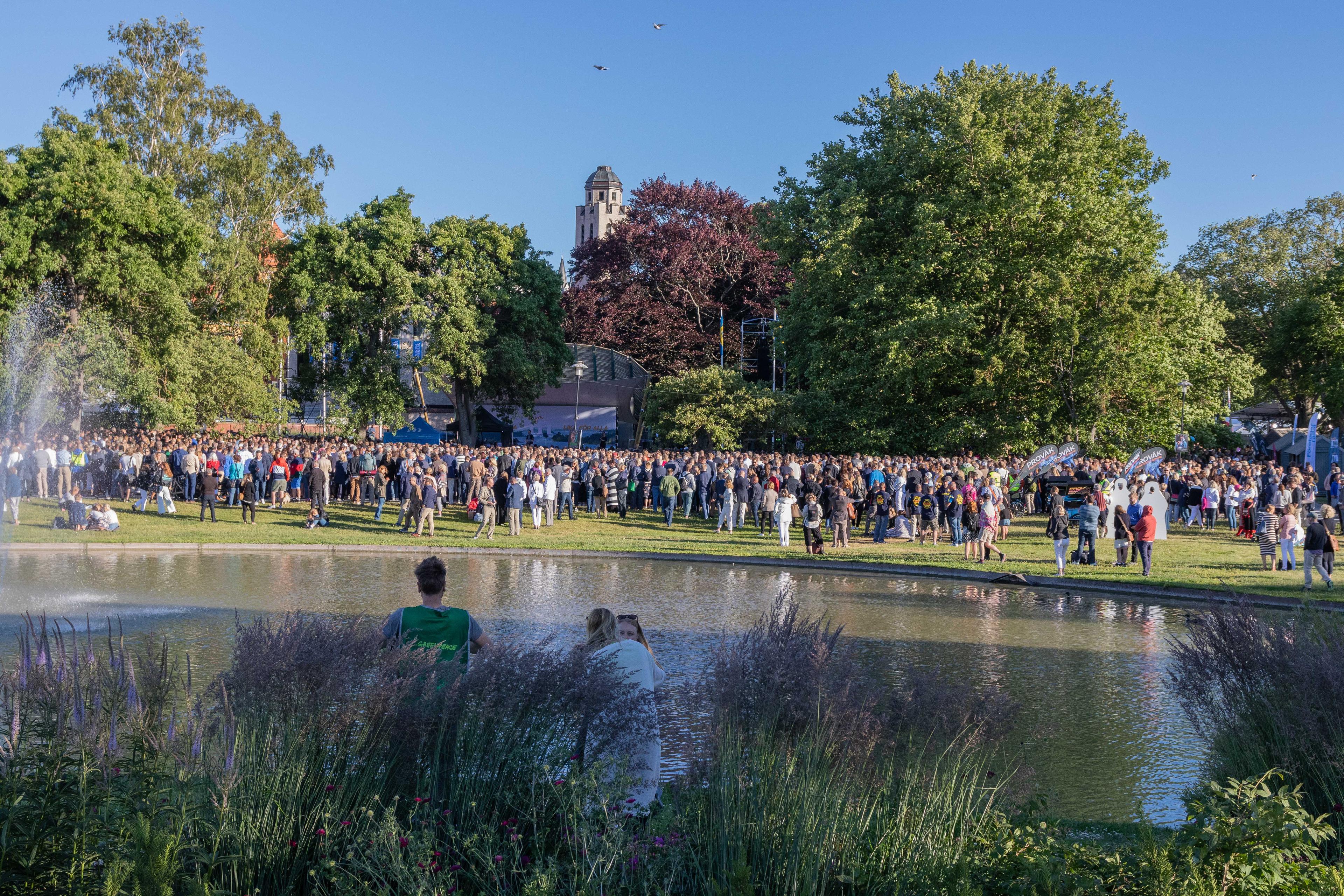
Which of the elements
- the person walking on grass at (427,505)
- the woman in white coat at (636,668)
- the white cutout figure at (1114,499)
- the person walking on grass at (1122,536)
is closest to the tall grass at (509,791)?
the woman in white coat at (636,668)

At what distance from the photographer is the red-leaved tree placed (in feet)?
210

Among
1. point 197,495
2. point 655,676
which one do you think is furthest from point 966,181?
point 655,676

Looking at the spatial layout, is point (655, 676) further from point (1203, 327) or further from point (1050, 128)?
point (1203, 327)

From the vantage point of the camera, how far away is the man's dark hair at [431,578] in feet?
22.1

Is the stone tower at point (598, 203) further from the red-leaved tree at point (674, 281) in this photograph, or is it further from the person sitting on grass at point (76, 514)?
the person sitting on grass at point (76, 514)

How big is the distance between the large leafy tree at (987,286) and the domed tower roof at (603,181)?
125 m

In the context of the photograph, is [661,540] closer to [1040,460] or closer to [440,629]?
[1040,460]

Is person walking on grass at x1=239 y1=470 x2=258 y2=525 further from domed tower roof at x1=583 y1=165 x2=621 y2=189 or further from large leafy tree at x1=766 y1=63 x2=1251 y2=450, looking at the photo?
domed tower roof at x1=583 y1=165 x2=621 y2=189

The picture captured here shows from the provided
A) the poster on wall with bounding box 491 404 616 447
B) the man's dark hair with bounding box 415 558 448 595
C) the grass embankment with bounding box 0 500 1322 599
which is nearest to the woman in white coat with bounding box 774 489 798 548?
the grass embankment with bounding box 0 500 1322 599

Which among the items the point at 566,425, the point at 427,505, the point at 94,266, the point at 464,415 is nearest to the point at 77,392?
the point at 94,266

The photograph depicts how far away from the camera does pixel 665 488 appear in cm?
3131

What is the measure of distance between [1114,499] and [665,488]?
12395 mm

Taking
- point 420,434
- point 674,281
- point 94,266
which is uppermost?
point 674,281

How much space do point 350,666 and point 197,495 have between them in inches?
1241
